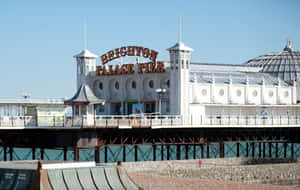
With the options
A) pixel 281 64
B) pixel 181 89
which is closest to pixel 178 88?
pixel 181 89

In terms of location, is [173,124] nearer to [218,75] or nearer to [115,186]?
[218,75]

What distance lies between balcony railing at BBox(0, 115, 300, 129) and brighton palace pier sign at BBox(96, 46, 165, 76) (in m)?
7.32

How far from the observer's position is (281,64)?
12131 centimetres

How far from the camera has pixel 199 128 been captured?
3209 inches

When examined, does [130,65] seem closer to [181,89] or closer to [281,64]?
[181,89]

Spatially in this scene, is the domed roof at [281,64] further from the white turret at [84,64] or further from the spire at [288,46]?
the white turret at [84,64]

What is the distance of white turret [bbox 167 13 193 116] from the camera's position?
8512cm

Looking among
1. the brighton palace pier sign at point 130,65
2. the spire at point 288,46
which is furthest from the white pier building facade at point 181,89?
the spire at point 288,46

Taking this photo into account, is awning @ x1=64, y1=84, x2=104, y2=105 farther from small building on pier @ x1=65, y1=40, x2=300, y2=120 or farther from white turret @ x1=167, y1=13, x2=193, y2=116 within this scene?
white turret @ x1=167, y1=13, x2=193, y2=116

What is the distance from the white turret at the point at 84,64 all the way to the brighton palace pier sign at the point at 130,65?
1.68m

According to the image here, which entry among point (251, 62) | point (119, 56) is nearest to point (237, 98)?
point (119, 56)

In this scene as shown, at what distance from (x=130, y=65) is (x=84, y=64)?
8.28 metres

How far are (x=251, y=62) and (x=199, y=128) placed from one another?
1973 inches

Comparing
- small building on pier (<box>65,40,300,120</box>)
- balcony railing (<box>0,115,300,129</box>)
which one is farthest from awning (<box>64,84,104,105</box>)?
small building on pier (<box>65,40,300,120</box>)
